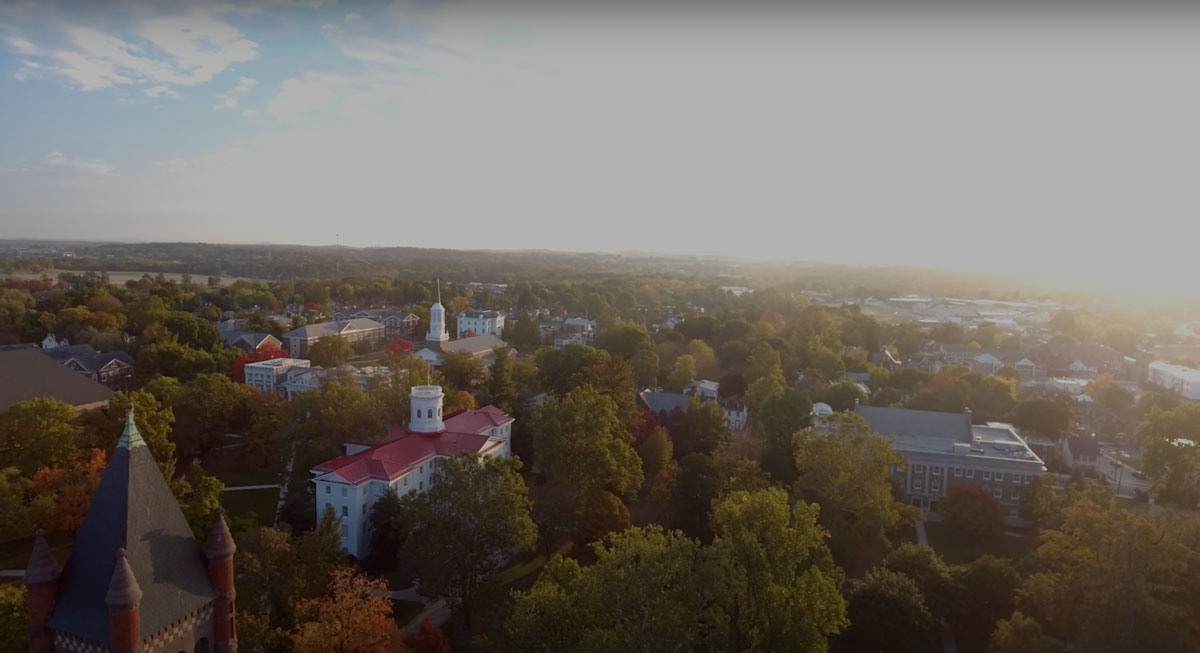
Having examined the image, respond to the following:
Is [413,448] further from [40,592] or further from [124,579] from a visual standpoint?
[124,579]

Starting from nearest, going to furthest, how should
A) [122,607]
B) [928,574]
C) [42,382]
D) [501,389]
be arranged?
1. [122,607]
2. [928,574]
3. [42,382]
4. [501,389]

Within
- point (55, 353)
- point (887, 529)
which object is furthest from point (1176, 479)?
point (55, 353)

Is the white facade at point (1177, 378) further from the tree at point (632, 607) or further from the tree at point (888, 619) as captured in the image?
the tree at point (632, 607)

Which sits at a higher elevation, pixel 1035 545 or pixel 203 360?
pixel 203 360

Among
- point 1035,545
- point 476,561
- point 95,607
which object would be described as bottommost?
point 1035,545

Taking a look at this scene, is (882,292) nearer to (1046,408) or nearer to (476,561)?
(1046,408)

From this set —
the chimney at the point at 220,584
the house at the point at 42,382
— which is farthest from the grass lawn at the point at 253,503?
the chimney at the point at 220,584

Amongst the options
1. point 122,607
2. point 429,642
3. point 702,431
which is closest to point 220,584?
point 122,607
